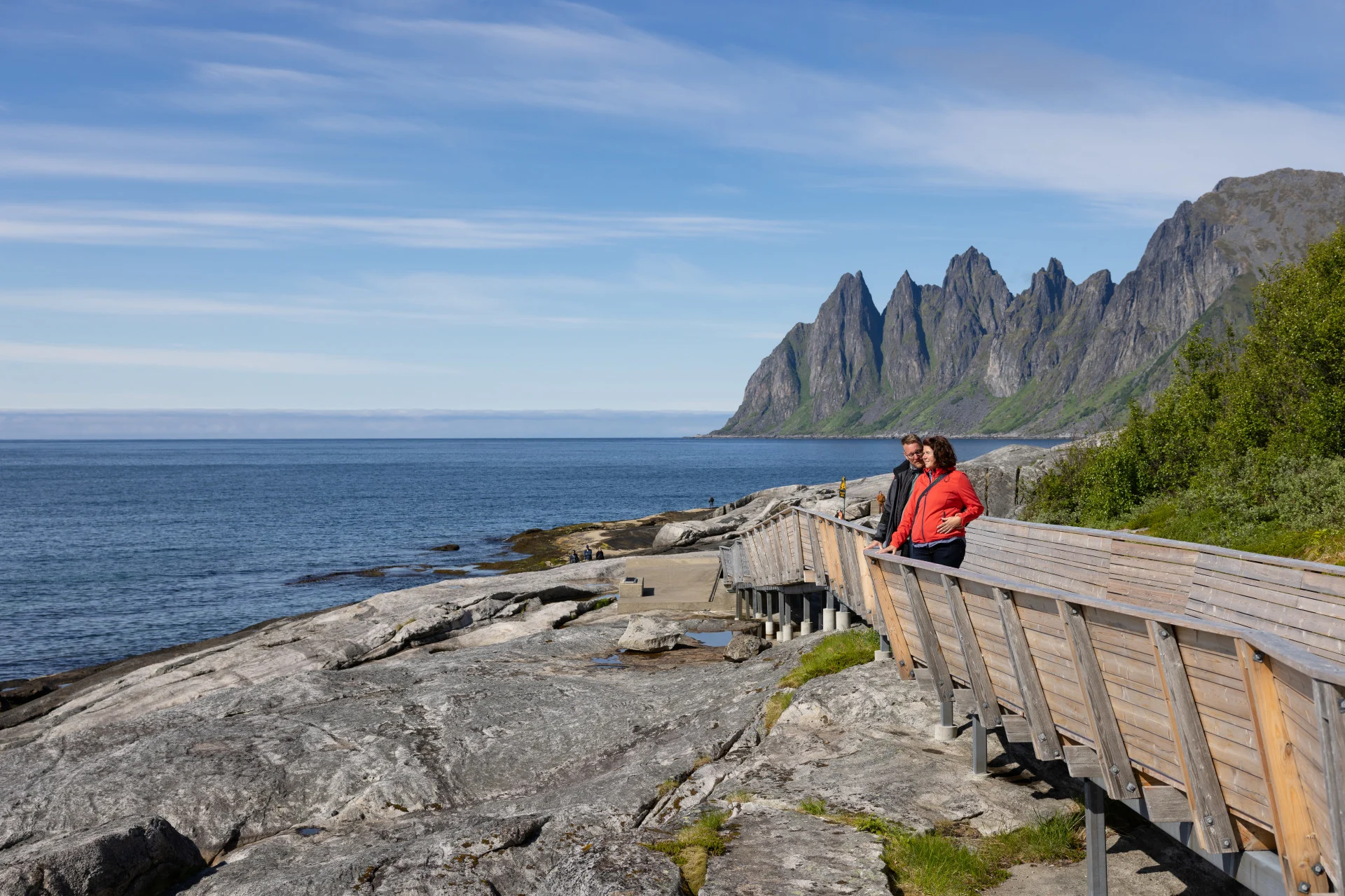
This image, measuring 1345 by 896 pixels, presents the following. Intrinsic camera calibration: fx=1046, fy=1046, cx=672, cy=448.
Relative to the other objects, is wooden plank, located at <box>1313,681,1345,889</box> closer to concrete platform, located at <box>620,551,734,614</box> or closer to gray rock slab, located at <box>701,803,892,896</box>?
gray rock slab, located at <box>701,803,892,896</box>

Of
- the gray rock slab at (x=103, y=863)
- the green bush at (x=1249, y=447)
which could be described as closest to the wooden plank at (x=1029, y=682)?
the gray rock slab at (x=103, y=863)

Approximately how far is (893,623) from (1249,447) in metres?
21.4

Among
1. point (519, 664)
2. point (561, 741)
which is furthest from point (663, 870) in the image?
point (519, 664)

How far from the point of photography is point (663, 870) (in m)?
6.27

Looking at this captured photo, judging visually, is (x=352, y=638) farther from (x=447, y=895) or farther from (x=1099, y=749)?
(x=1099, y=749)

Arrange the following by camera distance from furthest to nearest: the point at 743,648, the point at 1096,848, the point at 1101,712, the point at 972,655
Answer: the point at 743,648, the point at 972,655, the point at 1096,848, the point at 1101,712

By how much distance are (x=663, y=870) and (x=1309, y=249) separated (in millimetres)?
31287

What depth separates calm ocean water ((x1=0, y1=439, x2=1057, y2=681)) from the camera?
38.3 metres

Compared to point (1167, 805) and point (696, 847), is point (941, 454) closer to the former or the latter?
point (696, 847)

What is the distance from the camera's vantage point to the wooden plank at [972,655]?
6.94 m

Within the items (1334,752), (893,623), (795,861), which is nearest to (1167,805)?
(1334,752)

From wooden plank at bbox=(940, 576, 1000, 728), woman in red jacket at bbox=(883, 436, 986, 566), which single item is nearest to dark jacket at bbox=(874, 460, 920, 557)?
woman in red jacket at bbox=(883, 436, 986, 566)

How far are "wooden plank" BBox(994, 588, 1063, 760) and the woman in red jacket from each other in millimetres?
3756

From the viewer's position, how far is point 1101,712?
17.4ft
